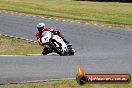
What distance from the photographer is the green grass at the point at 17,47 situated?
23078 mm

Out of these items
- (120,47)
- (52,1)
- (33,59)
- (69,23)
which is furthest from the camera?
(52,1)

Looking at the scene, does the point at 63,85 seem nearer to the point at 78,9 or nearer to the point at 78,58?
the point at 78,58

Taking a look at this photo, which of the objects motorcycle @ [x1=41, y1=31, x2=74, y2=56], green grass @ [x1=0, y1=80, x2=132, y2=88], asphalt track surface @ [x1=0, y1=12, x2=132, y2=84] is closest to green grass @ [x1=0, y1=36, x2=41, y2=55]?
asphalt track surface @ [x1=0, y1=12, x2=132, y2=84]

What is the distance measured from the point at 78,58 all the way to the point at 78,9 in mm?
23441

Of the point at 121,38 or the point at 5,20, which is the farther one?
the point at 5,20

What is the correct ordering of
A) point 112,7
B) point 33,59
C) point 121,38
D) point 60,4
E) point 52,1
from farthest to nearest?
point 52,1
point 60,4
point 112,7
point 121,38
point 33,59

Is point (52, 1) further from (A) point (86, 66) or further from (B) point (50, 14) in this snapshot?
(A) point (86, 66)

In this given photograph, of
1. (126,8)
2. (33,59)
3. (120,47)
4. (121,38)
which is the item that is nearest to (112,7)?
(126,8)

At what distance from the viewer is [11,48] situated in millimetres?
24375

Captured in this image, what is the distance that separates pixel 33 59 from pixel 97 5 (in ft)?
86.9

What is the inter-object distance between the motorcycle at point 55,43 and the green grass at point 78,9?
519 inches

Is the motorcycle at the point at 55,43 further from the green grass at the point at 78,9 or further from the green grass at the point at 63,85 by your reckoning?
the green grass at the point at 78,9

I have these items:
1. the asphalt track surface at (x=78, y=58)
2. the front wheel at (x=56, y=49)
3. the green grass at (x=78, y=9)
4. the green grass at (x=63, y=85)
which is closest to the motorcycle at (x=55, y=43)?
the front wheel at (x=56, y=49)

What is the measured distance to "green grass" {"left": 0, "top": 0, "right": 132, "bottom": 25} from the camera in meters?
36.0
